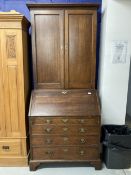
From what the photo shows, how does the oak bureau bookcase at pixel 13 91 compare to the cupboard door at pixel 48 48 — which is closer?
the oak bureau bookcase at pixel 13 91

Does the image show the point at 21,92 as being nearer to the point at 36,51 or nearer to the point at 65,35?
the point at 36,51

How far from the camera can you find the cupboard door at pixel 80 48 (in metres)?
2.56

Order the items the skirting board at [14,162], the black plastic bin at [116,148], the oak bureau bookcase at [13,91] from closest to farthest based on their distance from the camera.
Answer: the oak bureau bookcase at [13,91] < the black plastic bin at [116,148] < the skirting board at [14,162]

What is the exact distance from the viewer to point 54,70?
8.82 ft

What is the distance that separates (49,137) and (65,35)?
1.36 metres

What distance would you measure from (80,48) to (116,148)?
1401 mm

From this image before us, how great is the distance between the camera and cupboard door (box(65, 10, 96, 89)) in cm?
256

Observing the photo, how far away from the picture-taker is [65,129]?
2.51 meters

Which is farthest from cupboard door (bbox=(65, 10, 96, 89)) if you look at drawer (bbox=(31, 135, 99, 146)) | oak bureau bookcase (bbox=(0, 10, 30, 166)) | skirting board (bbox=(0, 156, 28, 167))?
skirting board (bbox=(0, 156, 28, 167))

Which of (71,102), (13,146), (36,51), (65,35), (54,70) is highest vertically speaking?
(65,35)

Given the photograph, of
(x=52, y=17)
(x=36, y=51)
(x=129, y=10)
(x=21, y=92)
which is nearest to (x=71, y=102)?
(x=21, y=92)

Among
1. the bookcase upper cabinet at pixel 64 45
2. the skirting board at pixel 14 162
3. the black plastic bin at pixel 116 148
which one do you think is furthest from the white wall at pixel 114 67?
the skirting board at pixel 14 162

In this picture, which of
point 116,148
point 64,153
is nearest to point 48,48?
point 64,153

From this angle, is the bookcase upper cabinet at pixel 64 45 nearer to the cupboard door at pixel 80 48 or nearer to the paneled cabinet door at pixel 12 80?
the cupboard door at pixel 80 48
